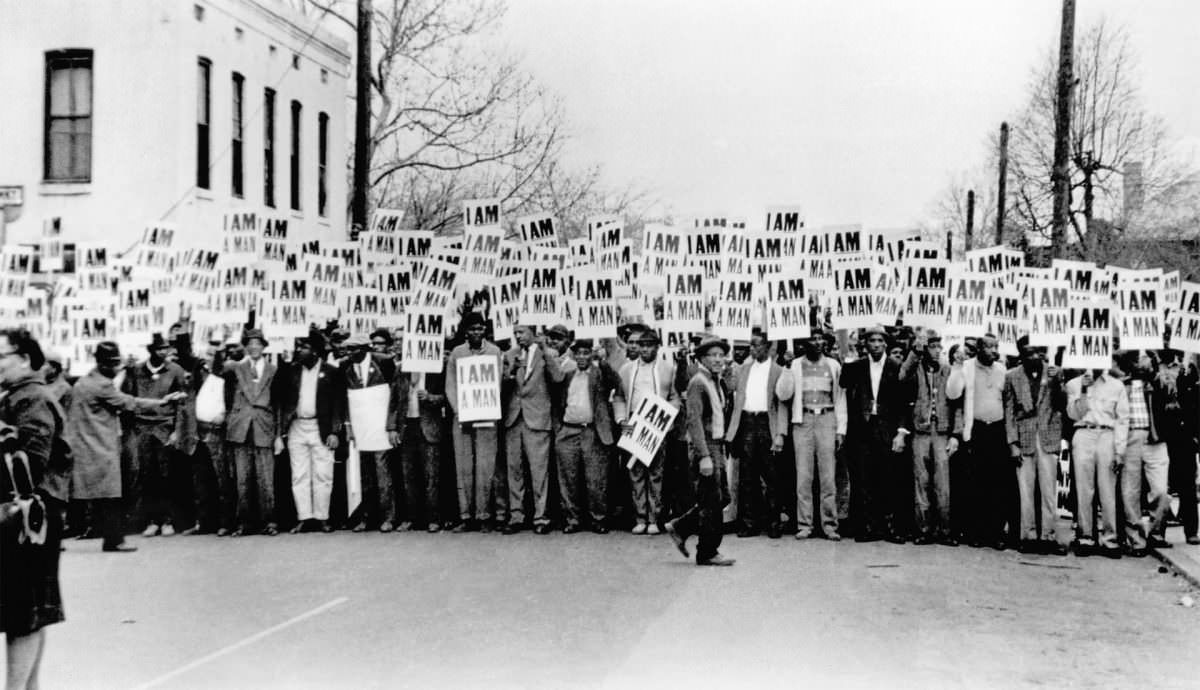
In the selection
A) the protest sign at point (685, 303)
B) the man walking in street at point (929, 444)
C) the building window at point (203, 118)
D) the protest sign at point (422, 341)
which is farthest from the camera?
the building window at point (203, 118)

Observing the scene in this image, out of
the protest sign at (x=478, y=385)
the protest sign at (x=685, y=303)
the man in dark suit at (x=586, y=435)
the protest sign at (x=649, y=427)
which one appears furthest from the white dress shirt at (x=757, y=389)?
the protest sign at (x=478, y=385)

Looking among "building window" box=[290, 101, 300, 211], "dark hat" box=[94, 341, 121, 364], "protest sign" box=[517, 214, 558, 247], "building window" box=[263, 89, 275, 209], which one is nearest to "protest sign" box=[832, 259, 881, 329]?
"protest sign" box=[517, 214, 558, 247]

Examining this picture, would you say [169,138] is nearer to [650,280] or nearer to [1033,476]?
[650,280]

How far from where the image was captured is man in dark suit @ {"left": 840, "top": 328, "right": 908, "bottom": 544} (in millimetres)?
14531

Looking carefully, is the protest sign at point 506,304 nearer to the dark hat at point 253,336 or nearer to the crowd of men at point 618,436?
the crowd of men at point 618,436

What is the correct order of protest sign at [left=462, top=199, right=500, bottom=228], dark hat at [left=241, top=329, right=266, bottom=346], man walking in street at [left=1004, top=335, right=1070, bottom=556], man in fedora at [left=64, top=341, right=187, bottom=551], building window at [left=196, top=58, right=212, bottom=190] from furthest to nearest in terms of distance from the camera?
building window at [left=196, top=58, right=212, bottom=190]
protest sign at [left=462, top=199, right=500, bottom=228]
dark hat at [left=241, top=329, right=266, bottom=346]
man walking in street at [left=1004, top=335, right=1070, bottom=556]
man in fedora at [left=64, top=341, right=187, bottom=551]

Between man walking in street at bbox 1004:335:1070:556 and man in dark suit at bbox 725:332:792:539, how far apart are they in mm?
2287

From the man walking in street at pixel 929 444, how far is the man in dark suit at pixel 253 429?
6608mm

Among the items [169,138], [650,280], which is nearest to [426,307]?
[650,280]

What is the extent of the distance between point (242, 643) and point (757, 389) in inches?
288

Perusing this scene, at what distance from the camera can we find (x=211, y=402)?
618 inches

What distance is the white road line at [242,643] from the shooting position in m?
8.10

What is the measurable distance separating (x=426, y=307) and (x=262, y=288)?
126 inches

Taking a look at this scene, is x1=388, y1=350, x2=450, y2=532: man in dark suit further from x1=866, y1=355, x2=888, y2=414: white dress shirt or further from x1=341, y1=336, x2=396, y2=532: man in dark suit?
x1=866, y1=355, x2=888, y2=414: white dress shirt
